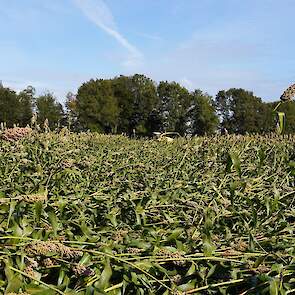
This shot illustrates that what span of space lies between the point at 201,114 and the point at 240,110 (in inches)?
169

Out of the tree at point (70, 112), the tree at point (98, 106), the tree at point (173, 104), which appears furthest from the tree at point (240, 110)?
the tree at point (70, 112)

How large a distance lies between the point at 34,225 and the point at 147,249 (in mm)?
307

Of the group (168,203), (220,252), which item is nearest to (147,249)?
(220,252)

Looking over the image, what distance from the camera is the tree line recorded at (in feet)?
175

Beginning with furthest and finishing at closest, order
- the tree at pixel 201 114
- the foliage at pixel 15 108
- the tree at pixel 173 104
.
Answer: the tree at pixel 173 104 → the tree at pixel 201 114 → the foliage at pixel 15 108

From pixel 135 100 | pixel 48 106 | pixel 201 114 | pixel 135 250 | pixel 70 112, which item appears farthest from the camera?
pixel 135 100

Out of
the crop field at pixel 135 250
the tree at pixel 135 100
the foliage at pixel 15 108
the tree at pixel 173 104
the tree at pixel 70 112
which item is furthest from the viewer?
the tree at pixel 135 100

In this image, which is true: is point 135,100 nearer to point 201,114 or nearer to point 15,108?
point 201,114

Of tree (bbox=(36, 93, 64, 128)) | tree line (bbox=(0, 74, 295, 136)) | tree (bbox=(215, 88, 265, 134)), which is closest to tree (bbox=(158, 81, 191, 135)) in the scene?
tree line (bbox=(0, 74, 295, 136))

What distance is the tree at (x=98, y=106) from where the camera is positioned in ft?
186

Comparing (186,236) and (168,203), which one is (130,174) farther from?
(186,236)

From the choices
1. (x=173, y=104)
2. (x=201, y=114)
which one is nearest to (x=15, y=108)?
(x=173, y=104)

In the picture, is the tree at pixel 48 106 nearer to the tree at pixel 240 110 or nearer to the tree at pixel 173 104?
the tree at pixel 173 104

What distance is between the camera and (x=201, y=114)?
56156mm
